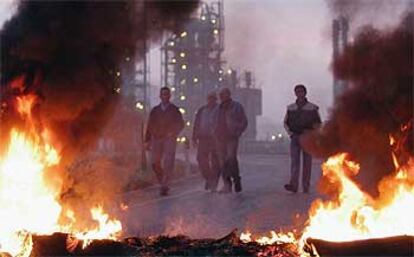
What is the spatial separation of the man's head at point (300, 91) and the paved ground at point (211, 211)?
1746 mm

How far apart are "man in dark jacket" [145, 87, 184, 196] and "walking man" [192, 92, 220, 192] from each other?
0.47m

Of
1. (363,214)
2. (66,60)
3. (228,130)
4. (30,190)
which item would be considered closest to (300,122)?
(228,130)

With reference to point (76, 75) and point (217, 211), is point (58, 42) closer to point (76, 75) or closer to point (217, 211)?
point (76, 75)

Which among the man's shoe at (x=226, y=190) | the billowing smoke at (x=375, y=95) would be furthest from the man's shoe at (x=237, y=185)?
the billowing smoke at (x=375, y=95)

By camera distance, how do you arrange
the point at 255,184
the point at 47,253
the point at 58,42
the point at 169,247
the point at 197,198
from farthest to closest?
the point at 255,184 → the point at 197,198 → the point at 58,42 → the point at 169,247 → the point at 47,253

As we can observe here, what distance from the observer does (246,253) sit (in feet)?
19.5

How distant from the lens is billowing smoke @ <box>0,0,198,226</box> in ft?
22.9

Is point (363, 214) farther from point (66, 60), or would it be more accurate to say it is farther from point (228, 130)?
point (228, 130)

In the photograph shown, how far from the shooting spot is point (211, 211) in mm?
9969

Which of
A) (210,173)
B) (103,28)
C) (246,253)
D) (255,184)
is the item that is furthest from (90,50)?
(255,184)

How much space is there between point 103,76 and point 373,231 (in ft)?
11.6

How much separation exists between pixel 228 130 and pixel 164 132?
3.99 feet

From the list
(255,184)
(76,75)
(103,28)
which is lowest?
(255,184)

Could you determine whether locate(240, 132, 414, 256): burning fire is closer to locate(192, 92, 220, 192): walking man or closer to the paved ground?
the paved ground
